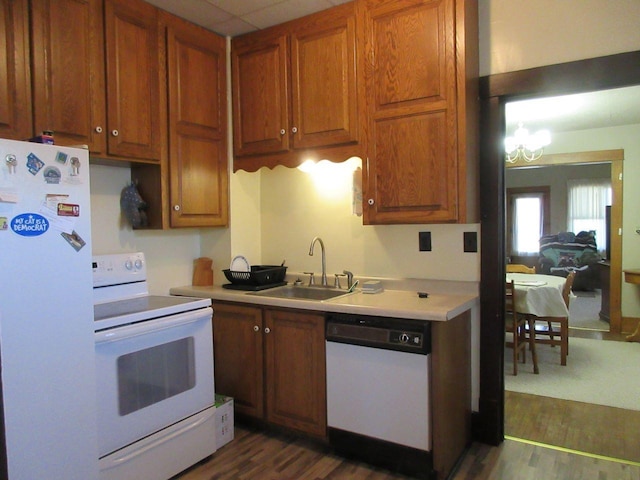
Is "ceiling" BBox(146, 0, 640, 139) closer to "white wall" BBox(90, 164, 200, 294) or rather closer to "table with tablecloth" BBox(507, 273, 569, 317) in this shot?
"white wall" BBox(90, 164, 200, 294)

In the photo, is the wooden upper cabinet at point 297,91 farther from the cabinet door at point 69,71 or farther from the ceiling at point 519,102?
the cabinet door at point 69,71

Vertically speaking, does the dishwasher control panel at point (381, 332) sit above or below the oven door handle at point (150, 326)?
below

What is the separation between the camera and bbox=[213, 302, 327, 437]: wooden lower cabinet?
249 cm

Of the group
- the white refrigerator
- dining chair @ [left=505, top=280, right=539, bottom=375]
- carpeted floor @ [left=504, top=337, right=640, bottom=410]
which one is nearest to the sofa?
carpeted floor @ [left=504, top=337, right=640, bottom=410]

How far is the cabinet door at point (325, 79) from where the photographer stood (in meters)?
2.63

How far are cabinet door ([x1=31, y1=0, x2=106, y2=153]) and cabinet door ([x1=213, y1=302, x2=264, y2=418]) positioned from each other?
1190 millimetres

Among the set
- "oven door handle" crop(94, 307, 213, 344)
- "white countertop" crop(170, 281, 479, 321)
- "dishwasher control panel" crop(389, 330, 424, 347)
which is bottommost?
"dishwasher control panel" crop(389, 330, 424, 347)

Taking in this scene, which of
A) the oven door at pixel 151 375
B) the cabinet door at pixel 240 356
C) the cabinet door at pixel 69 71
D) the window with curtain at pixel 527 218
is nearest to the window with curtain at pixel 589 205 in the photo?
the window with curtain at pixel 527 218

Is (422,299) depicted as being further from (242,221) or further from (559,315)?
(559,315)

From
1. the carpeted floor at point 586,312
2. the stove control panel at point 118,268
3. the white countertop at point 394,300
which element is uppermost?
the stove control panel at point 118,268

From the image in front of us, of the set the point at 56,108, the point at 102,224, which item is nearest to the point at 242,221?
the point at 102,224

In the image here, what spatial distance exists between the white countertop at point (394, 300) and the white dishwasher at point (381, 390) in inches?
2.0

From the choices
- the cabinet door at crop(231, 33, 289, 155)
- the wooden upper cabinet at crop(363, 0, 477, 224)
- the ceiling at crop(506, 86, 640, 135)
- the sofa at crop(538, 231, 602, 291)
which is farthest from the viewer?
the sofa at crop(538, 231, 602, 291)

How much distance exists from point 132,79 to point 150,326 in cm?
137
